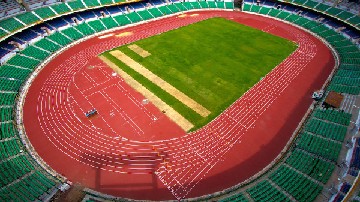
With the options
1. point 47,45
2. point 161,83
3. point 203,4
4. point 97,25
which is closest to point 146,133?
point 161,83

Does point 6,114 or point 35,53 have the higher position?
point 35,53

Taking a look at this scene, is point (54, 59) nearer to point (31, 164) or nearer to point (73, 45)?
point (73, 45)

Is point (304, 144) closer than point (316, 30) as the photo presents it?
Yes

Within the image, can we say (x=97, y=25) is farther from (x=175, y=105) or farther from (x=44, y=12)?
(x=175, y=105)

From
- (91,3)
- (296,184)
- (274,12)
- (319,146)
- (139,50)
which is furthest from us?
(274,12)

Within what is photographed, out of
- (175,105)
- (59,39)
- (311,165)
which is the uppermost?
(59,39)

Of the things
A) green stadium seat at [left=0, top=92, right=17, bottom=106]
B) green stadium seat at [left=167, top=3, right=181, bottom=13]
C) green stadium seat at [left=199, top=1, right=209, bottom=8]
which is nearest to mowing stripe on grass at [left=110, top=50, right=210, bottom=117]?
green stadium seat at [left=0, top=92, right=17, bottom=106]

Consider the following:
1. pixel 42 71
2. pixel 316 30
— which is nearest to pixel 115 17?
pixel 42 71
